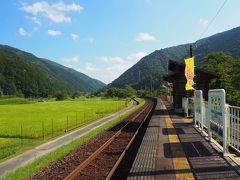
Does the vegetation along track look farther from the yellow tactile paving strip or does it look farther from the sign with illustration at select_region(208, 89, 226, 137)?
the sign with illustration at select_region(208, 89, 226, 137)

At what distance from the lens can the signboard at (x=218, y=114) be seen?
10133 mm

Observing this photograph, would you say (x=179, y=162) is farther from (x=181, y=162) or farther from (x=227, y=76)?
(x=227, y=76)

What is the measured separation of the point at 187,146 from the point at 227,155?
246 centimetres

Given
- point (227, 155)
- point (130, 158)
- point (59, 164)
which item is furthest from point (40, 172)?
point (227, 155)

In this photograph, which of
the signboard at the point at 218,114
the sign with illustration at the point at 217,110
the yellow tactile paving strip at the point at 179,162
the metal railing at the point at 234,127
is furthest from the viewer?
the sign with illustration at the point at 217,110

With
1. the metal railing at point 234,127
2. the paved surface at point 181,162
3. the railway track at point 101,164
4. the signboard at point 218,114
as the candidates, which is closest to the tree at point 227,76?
the railway track at point 101,164

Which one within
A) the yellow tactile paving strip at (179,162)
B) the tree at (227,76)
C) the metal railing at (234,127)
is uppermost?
the tree at (227,76)

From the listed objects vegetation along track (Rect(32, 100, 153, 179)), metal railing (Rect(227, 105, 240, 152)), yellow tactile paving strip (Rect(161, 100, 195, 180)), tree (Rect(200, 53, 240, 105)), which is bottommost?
vegetation along track (Rect(32, 100, 153, 179))

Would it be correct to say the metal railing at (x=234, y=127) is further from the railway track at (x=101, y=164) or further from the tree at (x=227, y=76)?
the tree at (x=227, y=76)

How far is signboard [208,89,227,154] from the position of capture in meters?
10.1

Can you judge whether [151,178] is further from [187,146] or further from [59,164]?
[59,164]

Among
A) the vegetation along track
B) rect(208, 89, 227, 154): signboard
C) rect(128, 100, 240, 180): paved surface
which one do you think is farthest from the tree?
rect(128, 100, 240, 180): paved surface

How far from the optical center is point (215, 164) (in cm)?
906

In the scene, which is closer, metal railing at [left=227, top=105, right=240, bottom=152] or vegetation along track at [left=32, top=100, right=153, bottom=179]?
metal railing at [left=227, top=105, right=240, bottom=152]
